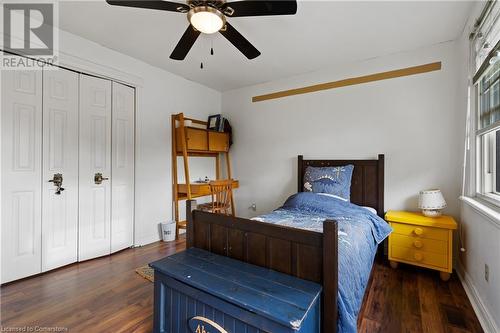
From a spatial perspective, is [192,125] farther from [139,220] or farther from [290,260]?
[290,260]

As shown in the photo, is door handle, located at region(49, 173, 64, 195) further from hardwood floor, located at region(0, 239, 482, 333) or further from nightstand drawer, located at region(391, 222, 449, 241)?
nightstand drawer, located at region(391, 222, 449, 241)

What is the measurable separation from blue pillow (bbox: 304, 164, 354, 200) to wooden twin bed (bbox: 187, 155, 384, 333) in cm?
163

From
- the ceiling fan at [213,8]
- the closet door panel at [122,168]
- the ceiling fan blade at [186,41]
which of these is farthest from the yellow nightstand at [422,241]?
the closet door panel at [122,168]

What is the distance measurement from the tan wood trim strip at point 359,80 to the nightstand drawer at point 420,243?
6.06ft

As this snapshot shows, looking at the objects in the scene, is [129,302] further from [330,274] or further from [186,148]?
[186,148]

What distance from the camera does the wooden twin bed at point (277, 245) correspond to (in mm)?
1178

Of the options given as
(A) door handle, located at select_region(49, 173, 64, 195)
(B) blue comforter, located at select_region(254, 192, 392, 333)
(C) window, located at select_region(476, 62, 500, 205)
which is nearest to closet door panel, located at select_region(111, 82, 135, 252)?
(A) door handle, located at select_region(49, 173, 64, 195)

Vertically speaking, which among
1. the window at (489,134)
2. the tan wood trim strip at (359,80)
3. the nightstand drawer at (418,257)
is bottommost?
the nightstand drawer at (418,257)

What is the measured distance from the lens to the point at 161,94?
3363mm

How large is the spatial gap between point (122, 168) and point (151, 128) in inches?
26.5

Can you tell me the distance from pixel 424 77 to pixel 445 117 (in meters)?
0.51

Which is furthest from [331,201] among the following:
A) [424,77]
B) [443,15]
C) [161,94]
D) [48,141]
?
[48,141]

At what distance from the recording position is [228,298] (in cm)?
108

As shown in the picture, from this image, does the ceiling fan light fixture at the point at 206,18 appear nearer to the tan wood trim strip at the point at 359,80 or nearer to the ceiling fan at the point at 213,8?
the ceiling fan at the point at 213,8
